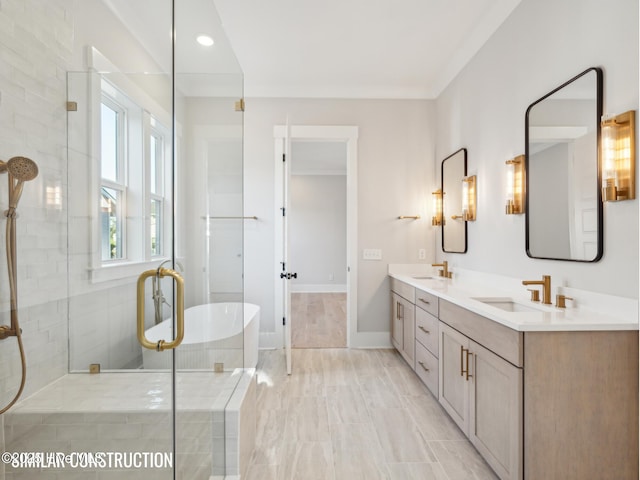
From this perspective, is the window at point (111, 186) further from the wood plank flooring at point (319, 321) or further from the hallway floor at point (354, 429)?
the wood plank flooring at point (319, 321)

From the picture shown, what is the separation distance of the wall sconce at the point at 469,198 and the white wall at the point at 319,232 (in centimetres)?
487

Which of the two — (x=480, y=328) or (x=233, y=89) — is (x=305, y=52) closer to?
(x=233, y=89)

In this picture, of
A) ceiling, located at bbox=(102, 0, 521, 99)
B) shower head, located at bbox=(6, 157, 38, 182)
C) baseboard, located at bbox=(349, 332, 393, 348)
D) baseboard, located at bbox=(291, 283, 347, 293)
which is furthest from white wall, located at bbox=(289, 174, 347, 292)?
shower head, located at bbox=(6, 157, 38, 182)

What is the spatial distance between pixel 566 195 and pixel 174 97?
197cm

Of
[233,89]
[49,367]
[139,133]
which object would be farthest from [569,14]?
[49,367]

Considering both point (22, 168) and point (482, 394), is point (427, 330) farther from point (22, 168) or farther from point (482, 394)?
point (22, 168)

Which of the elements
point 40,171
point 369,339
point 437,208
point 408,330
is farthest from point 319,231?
point 40,171

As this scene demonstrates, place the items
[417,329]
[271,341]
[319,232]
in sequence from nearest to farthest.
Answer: [417,329] < [271,341] < [319,232]

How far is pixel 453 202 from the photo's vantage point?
331cm

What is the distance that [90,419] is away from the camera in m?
1.16

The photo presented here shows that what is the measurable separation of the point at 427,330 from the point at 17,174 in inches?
99.7

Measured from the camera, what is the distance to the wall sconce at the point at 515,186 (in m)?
2.24

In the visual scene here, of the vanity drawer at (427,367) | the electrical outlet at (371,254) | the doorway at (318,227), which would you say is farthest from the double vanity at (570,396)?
the doorway at (318,227)

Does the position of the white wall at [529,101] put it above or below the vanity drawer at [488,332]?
above
